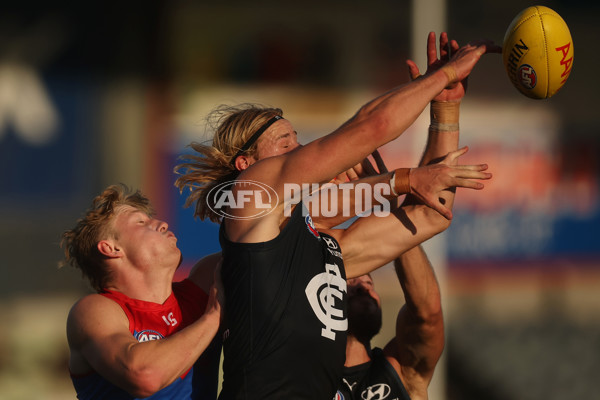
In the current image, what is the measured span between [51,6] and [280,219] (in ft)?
19.1

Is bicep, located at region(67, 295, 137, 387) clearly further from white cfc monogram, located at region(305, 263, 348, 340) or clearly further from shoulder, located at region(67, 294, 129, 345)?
white cfc monogram, located at region(305, 263, 348, 340)

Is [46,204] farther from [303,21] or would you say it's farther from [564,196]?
[564,196]

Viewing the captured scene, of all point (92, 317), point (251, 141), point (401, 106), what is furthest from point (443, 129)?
point (92, 317)

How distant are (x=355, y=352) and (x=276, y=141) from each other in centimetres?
120

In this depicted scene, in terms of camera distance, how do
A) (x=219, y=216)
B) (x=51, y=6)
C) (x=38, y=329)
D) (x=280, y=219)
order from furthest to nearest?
1. (x=51, y=6)
2. (x=38, y=329)
3. (x=219, y=216)
4. (x=280, y=219)

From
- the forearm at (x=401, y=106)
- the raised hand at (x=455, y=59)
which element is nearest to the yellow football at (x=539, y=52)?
the raised hand at (x=455, y=59)

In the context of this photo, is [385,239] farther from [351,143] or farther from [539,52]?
[539,52]

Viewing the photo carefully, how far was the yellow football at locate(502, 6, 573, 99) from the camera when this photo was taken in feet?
11.6

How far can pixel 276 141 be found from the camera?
337 centimetres

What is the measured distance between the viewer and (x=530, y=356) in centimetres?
798

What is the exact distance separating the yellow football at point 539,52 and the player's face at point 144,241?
176 cm

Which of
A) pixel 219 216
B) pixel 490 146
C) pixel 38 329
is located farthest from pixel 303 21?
pixel 219 216

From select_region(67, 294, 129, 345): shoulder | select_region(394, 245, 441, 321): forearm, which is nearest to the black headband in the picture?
select_region(67, 294, 129, 345): shoulder

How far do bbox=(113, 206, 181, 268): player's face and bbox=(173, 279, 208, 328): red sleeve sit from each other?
192mm
